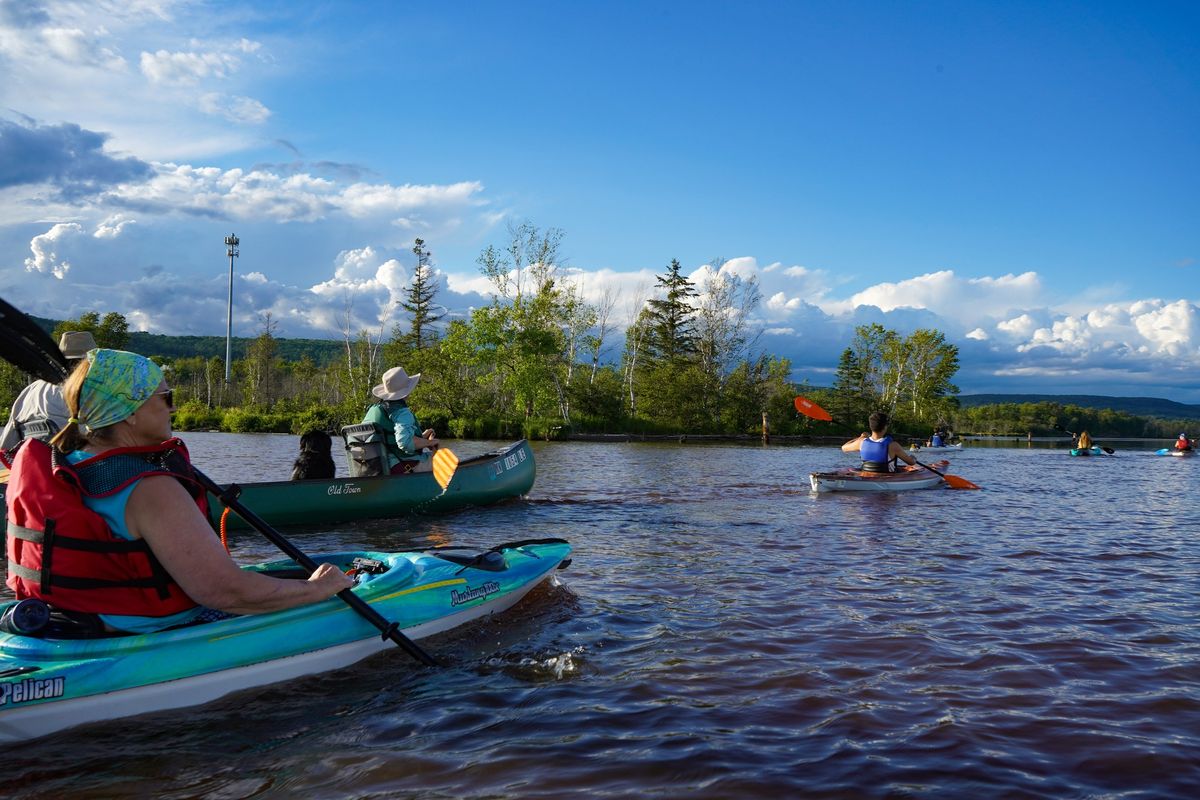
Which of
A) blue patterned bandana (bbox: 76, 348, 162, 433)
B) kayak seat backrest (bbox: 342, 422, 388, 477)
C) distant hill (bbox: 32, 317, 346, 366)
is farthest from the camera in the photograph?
distant hill (bbox: 32, 317, 346, 366)

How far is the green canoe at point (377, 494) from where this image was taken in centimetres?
948

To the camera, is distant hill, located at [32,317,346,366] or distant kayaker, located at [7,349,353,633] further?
distant hill, located at [32,317,346,366]

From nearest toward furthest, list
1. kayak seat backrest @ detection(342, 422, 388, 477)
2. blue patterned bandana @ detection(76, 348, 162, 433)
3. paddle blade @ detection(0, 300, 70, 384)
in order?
blue patterned bandana @ detection(76, 348, 162, 433) < paddle blade @ detection(0, 300, 70, 384) < kayak seat backrest @ detection(342, 422, 388, 477)

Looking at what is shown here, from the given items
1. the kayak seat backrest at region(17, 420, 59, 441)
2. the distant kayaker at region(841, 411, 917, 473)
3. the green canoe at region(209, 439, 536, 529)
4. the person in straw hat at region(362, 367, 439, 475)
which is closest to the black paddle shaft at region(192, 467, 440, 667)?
the kayak seat backrest at region(17, 420, 59, 441)

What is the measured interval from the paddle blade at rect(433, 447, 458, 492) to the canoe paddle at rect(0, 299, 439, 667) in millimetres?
4759

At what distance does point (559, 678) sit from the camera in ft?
15.3

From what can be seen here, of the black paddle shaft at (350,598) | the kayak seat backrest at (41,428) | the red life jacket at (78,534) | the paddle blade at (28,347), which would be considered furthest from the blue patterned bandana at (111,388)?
the kayak seat backrest at (41,428)

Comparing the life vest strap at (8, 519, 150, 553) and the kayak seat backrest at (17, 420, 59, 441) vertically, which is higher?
the kayak seat backrest at (17, 420, 59, 441)

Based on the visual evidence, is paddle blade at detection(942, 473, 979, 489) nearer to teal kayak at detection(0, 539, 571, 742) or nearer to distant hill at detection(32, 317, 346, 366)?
teal kayak at detection(0, 539, 571, 742)

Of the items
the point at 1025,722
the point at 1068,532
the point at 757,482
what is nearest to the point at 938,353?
the point at 757,482

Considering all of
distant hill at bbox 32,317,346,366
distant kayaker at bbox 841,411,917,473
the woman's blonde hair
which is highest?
distant hill at bbox 32,317,346,366

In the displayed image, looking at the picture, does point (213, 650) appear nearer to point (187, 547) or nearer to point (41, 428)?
point (187, 547)

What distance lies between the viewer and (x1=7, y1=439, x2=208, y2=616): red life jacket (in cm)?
333

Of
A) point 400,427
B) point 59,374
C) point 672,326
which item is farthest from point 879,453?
point 672,326
